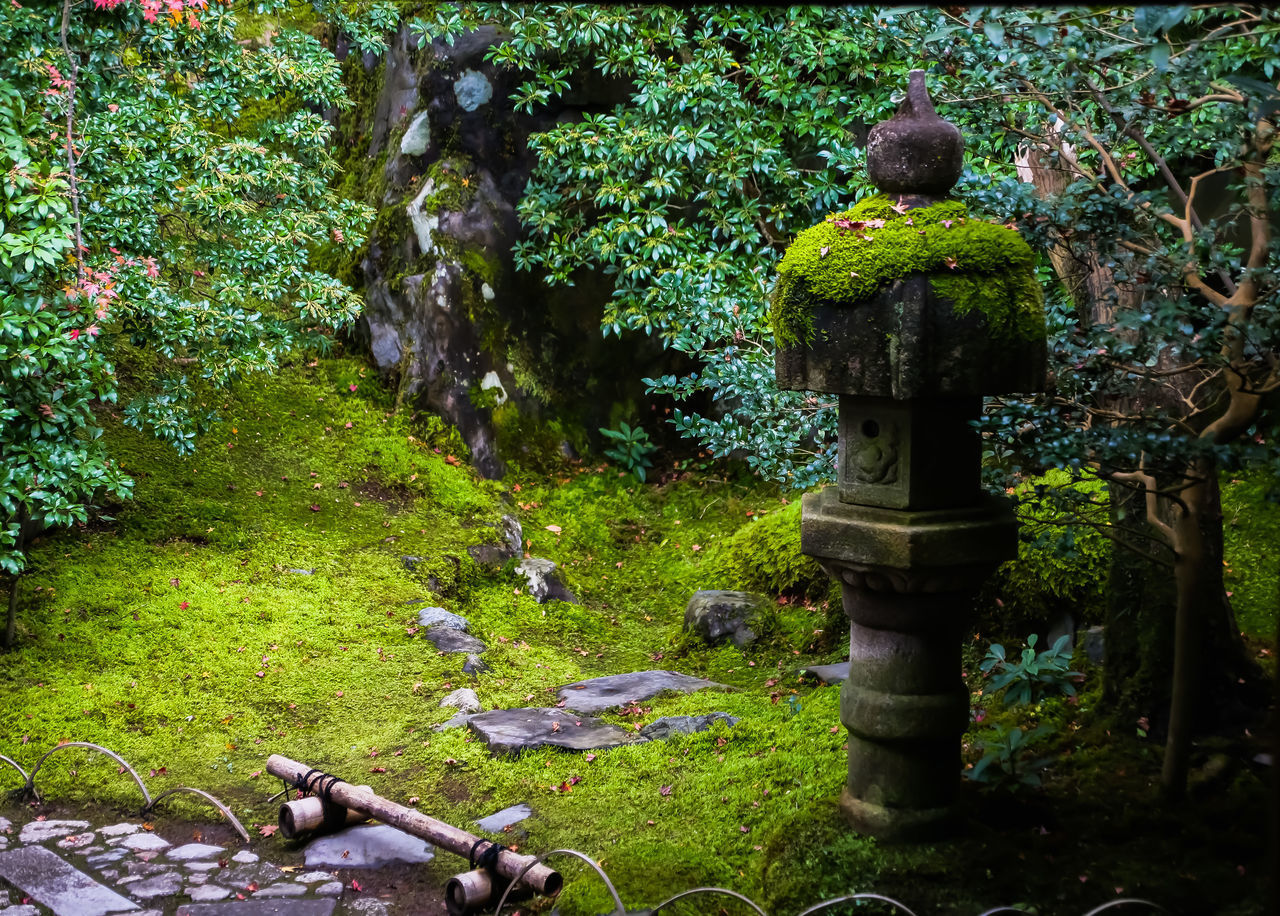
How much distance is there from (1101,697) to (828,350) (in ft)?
8.01

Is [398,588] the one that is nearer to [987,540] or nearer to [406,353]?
[406,353]

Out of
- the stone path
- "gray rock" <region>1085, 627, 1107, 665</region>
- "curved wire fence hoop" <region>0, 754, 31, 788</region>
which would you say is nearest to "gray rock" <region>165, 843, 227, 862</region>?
the stone path

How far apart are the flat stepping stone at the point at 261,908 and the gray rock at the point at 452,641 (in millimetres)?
3140

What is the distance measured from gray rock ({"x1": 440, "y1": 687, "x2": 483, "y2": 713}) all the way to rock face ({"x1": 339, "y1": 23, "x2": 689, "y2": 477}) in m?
3.86

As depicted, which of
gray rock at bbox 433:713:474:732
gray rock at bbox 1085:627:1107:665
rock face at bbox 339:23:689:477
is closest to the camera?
gray rock at bbox 1085:627:1107:665

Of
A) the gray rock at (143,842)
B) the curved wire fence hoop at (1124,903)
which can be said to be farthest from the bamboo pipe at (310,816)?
the curved wire fence hoop at (1124,903)

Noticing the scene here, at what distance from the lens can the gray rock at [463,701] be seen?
6.98 metres

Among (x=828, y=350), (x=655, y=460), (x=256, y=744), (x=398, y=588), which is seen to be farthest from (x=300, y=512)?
(x=828, y=350)

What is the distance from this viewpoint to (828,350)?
4352mm

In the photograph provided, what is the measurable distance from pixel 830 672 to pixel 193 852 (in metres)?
3.96

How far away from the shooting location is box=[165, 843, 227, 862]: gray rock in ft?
17.3

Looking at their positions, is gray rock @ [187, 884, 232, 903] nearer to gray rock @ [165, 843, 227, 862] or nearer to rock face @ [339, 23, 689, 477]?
gray rock @ [165, 843, 227, 862]

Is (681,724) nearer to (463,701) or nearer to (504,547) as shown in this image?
(463,701)

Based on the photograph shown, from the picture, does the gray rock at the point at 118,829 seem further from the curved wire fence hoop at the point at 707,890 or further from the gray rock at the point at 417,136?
the gray rock at the point at 417,136
